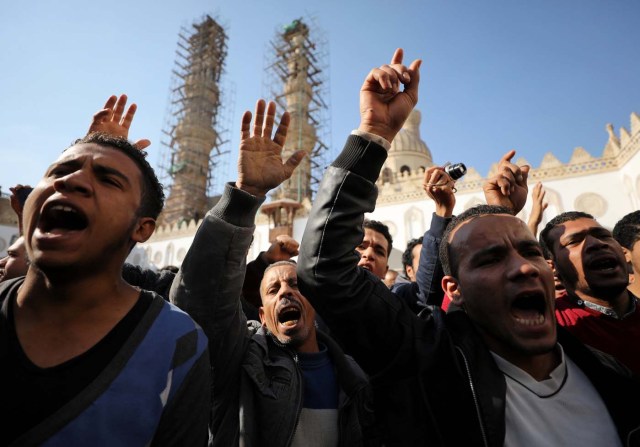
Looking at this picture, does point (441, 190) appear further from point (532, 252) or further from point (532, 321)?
point (532, 321)

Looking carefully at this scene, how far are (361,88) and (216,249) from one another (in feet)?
2.93

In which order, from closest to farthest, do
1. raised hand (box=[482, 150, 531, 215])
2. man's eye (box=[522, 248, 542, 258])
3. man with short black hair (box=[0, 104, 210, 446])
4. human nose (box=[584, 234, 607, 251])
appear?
man with short black hair (box=[0, 104, 210, 446]) < man's eye (box=[522, 248, 542, 258]) < human nose (box=[584, 234, 607, 251]) < raised hand (box=[482, 150, 531, 215])

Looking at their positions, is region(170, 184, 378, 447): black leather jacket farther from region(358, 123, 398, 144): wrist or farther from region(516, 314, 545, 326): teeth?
→ region(516, 314, 545, 326): teeth

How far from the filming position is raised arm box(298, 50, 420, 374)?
118 cm

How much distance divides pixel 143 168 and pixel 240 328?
86 cm

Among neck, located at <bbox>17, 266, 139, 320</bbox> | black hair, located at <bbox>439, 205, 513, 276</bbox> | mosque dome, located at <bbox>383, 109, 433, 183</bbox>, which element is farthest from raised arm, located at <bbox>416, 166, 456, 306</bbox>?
mosque dome, located at <bbox>383, 109, 433, 183</bbox>

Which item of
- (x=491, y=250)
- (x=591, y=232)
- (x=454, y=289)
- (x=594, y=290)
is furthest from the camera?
(x=591, y=232)

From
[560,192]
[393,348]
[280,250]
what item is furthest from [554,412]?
[560,192]

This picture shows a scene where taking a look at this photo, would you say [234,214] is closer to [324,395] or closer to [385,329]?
[385,329]

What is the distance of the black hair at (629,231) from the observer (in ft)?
9.18

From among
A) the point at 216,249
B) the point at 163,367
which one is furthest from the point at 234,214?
the point at 163,367

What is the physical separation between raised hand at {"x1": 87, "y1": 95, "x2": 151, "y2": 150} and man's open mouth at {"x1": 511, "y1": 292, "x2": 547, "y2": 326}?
7.80 feet

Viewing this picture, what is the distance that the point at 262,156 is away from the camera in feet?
6.15

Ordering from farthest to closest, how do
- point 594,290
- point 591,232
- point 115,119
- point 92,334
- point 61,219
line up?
point 115,119
point 591,232
point 594,290
point 61,219
point 92,334
